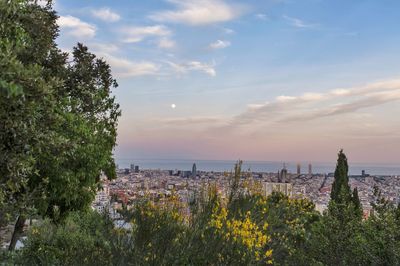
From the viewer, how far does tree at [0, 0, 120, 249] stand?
232 inches

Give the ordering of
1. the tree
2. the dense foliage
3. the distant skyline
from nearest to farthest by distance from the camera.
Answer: the tree, the dense foliage, the distant skyline

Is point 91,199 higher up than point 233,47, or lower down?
lower down

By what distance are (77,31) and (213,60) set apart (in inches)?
180

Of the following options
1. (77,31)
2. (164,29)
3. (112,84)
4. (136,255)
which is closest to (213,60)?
(164,29)

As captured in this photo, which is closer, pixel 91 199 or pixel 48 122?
pixel 48 122

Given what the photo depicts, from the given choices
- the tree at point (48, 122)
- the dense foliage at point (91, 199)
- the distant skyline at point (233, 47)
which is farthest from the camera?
the distant skyline at point (233, 47)

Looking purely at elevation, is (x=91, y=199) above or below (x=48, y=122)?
below

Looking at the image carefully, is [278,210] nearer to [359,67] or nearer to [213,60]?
[213,60]

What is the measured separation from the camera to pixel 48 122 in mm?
6781

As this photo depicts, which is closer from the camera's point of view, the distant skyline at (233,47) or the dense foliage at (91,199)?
the dense foliage at (91,199)

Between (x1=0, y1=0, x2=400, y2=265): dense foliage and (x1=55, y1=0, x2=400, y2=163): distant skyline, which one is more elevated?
(x1=55, y1=0, x2=400, y2=163): distant skyline

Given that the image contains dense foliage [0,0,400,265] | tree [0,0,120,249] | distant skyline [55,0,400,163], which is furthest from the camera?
distant skyline [55,0,400,163]

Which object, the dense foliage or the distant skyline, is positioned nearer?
the dense foliage

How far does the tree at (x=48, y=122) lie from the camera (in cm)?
589
